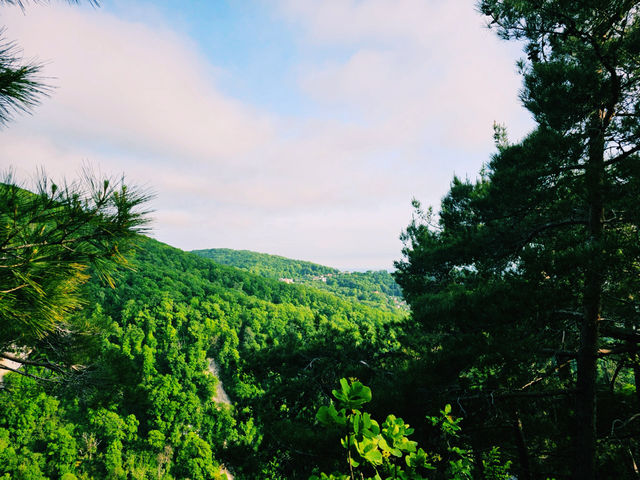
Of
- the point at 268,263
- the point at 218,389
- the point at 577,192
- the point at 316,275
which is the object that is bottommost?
the point at 218,389

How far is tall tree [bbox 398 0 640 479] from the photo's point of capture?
2.71 metres

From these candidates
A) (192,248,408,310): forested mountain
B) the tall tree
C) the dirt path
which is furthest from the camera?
(192,248,408,310): forested mountain

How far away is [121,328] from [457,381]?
45.4 metres

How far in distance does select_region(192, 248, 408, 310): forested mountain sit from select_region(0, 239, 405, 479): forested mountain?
41708 millimetres

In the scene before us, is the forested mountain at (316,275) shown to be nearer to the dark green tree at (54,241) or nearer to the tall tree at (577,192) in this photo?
the tall tree at (577,192)

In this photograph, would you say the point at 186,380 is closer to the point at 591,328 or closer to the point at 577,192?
the point at 591,328

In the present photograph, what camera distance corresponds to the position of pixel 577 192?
3068mm

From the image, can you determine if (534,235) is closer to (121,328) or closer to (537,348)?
(537,348)

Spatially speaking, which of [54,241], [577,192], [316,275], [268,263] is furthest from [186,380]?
[268,263]

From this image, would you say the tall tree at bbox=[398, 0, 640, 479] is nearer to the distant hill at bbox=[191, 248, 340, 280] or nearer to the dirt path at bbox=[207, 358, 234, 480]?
the dirt path at bbox=[207, 358, 234, 480]

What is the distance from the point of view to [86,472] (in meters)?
21.4

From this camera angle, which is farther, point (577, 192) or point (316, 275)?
point (316, 275)

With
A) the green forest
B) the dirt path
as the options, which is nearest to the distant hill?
the dirt path

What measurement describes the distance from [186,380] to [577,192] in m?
42.4
